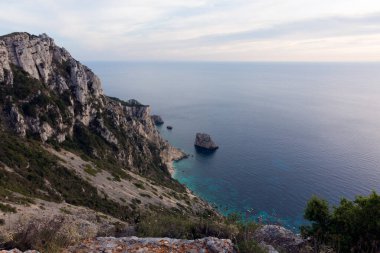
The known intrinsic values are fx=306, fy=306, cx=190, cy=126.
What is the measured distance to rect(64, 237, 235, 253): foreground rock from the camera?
10945 millimetres

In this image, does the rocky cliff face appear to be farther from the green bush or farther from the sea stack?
the green bush

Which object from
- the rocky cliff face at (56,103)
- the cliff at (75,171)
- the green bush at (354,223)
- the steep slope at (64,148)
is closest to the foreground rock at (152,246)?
the cliff at (75,171)

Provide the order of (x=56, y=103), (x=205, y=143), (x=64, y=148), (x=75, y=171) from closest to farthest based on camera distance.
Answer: (x=75, y=171) → (x=64, y=148) → (x=56, y=103) → (x=205, y=143)

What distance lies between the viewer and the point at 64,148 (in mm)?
80875

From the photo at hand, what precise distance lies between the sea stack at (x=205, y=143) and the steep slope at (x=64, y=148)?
38.9 metres

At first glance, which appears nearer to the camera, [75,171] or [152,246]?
[152,246]

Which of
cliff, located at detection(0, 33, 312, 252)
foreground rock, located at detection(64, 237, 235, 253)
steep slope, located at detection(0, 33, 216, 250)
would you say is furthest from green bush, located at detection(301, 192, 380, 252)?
steep slope, located at detection(0, 33, 216, 250)

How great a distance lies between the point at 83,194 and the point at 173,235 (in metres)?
50.7

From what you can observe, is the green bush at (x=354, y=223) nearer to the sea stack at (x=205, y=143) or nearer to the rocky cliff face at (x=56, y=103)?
the rocky cliff face at (x=56, y=103)

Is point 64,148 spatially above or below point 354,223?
below

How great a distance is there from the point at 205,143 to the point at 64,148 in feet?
293

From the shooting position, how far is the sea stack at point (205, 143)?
159 meters

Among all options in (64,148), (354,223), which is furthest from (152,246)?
(64,148)

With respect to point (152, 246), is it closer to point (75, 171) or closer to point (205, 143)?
point (75, 171)
